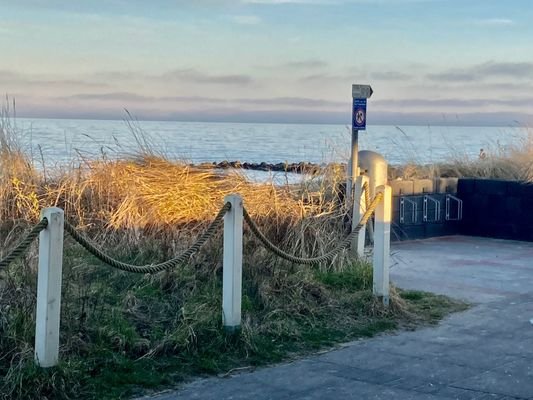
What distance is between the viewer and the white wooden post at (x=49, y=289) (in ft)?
18.5

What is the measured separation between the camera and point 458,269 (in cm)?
1177

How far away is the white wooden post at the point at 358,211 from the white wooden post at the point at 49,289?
5286 mm

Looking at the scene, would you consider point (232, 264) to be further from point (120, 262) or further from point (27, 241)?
point (27, 241)

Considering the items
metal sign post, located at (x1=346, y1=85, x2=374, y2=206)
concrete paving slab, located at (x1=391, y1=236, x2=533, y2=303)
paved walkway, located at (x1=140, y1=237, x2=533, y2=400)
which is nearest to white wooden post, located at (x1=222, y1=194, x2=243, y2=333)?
paved walkway, located at (x1=140, y1=237, x2=533, y2=400)

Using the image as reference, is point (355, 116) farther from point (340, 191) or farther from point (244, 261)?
point (244, 261)

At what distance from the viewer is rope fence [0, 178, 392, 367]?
18.6 feet

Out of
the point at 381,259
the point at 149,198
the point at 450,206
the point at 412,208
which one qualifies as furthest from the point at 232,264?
the point at 450,206

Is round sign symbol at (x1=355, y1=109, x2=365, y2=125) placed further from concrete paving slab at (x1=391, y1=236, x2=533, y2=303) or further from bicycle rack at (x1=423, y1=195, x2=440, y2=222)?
bicycle rack at (x1=423, y1=195, x2=440, y2=222)

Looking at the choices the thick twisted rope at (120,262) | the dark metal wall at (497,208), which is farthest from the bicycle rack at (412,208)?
the thick twisted rope at (120,262)

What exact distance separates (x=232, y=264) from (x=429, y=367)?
68.2 inches

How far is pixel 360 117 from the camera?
11156mm

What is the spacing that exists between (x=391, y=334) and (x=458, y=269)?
13.9ft

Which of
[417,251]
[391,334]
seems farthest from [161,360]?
[417,251]

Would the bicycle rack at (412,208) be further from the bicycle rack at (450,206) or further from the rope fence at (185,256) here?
the rope fence at (185,256)
